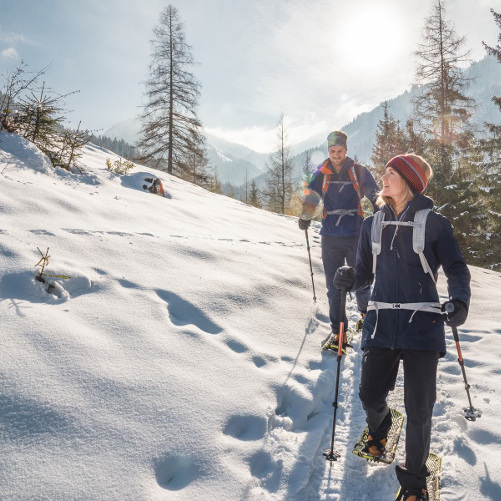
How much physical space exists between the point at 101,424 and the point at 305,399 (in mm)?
1757

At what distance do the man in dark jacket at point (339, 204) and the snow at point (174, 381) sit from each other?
0.84 meters

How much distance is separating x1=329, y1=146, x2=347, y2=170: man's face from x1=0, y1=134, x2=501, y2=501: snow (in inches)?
78.8

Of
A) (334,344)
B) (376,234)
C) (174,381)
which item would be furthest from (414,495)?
(334,344)

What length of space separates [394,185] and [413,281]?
687 millimetres

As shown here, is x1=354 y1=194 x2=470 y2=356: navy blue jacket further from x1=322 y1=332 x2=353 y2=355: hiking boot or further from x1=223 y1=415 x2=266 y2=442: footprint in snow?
x1=322 y1=332 x2=353 y2=355: hiking boot

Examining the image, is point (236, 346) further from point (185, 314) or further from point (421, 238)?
point (421, 238)

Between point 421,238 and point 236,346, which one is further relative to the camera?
point 236,346

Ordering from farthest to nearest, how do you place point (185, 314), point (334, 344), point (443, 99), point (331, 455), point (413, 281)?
1. point (443, 99)
2. point (334, 344)
3. point (185, 314)
4. point (331, 455)
5. point (413, 281)

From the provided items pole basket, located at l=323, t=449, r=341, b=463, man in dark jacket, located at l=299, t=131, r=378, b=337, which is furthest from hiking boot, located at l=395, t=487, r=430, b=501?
man in dark jacket, located at l=299, t=131, r=378, b=337

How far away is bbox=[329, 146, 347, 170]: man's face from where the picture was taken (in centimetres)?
423

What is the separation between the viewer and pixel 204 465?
86.6 inches

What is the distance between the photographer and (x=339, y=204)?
435cm

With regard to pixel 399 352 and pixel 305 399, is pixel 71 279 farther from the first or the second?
pixel 399 352

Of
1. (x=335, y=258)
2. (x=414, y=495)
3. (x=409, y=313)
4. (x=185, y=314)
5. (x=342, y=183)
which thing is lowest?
(x=414, y=495)
